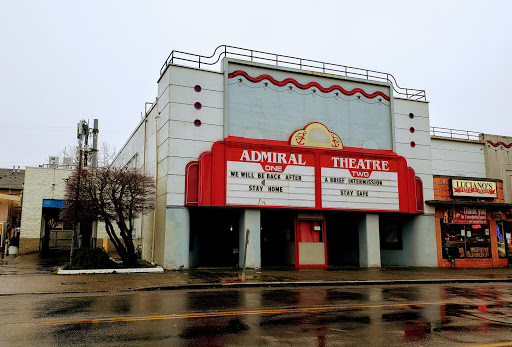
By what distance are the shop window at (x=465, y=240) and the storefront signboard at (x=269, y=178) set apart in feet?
28.7

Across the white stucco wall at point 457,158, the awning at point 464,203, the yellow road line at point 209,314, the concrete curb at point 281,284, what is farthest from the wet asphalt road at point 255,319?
the white stucco wall at point 457,158

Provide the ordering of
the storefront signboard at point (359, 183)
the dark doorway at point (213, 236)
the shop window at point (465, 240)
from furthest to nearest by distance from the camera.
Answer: the shop window at point (465, 240), the dark doorway at point (213, 236), the storefront signboard at point (359, 183)

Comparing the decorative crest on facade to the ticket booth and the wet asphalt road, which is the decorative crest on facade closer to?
the ticket booth

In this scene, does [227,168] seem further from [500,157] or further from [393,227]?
[500,157]

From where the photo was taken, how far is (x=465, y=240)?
2531cm

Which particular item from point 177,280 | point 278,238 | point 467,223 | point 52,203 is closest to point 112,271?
point 177,280

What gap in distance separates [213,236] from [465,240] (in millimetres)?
14621

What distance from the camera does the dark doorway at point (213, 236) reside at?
901 inches

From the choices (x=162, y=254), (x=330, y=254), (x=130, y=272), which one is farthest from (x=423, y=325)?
A: (x=330, y=254)

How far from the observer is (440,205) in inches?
991

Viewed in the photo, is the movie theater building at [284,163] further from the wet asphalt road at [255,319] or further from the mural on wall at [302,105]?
the wet asphalt road at [255,319]

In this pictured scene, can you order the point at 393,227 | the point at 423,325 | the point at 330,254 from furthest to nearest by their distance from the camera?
the point at 330,254, the point at 393,227, the point at 423,325

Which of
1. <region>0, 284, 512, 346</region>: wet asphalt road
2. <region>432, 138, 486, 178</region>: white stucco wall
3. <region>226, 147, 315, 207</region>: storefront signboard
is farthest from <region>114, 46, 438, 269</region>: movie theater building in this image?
<region>0, 284, 512, 346</region>: wet asphalt road

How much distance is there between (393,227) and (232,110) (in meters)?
12.0
